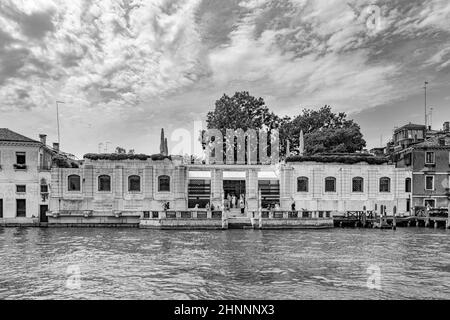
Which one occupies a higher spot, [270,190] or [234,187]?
A: [234,187]

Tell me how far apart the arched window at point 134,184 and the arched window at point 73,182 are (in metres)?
4.85

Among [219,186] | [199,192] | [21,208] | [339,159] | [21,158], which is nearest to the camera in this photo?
[21,208]

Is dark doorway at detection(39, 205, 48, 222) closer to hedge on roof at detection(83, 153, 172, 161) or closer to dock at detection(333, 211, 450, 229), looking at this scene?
hedge on roof at detection(83, 153, 172, 161)

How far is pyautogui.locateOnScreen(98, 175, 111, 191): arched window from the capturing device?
37.9m

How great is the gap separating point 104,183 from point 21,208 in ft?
25.6

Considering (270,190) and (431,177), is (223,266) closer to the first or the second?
(270,190)

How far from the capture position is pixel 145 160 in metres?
38.7

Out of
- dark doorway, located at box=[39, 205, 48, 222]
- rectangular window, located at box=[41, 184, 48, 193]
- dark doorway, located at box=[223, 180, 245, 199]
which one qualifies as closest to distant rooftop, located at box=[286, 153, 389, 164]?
dark doorway, located at box=[223, 180, 245, 199]

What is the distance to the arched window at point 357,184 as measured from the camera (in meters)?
40.2

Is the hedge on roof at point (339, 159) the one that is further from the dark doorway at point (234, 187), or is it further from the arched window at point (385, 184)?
the dark doorway at point (234, 187)

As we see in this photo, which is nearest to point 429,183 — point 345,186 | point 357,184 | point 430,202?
point 430,202

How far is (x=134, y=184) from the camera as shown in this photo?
127ft
